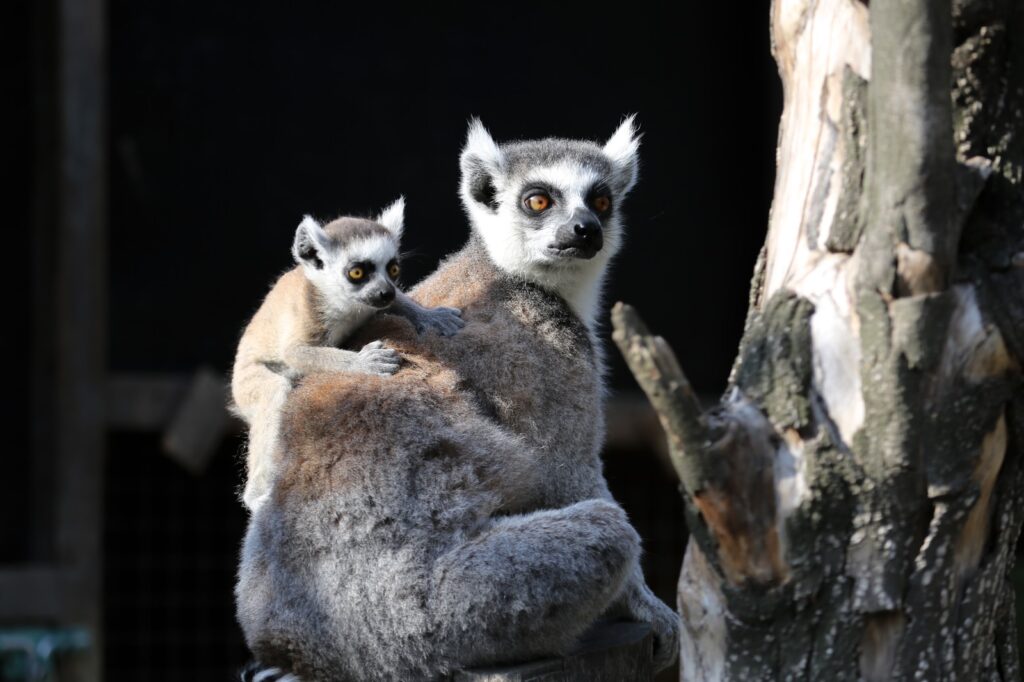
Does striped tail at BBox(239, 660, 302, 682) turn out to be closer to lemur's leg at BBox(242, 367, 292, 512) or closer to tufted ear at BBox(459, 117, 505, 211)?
lemur's leg at BBox(242, 367, 292, 512)

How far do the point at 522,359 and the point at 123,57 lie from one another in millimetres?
4316

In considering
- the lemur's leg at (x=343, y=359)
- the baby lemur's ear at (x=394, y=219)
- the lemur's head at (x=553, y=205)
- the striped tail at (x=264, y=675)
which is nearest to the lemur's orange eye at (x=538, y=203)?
the lemur's head at (x=553, y=205)

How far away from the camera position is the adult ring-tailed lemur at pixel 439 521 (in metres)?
3.31

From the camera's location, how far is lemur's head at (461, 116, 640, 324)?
13.2 feet

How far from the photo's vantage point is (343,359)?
12.3 feet

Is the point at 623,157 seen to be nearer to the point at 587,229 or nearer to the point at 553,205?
the point at 553,205

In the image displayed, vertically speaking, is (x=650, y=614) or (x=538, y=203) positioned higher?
(x=538, y=203)

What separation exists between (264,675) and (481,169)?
1.83 m

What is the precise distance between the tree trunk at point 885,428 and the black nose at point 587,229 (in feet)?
3.98

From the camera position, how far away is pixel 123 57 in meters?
Answer: 7.14

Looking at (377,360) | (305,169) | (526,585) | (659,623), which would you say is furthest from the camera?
(305,169)

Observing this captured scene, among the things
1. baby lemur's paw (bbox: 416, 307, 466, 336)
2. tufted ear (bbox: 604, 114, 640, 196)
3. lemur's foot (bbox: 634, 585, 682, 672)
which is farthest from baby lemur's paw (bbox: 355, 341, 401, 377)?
tufted ear (bbox: 604, 114, 640, 196)

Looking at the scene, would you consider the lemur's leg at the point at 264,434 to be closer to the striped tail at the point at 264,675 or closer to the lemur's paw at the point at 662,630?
the striped tail at the point at 264,675

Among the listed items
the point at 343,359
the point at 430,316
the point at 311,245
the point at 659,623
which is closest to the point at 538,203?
the point at 430,316
